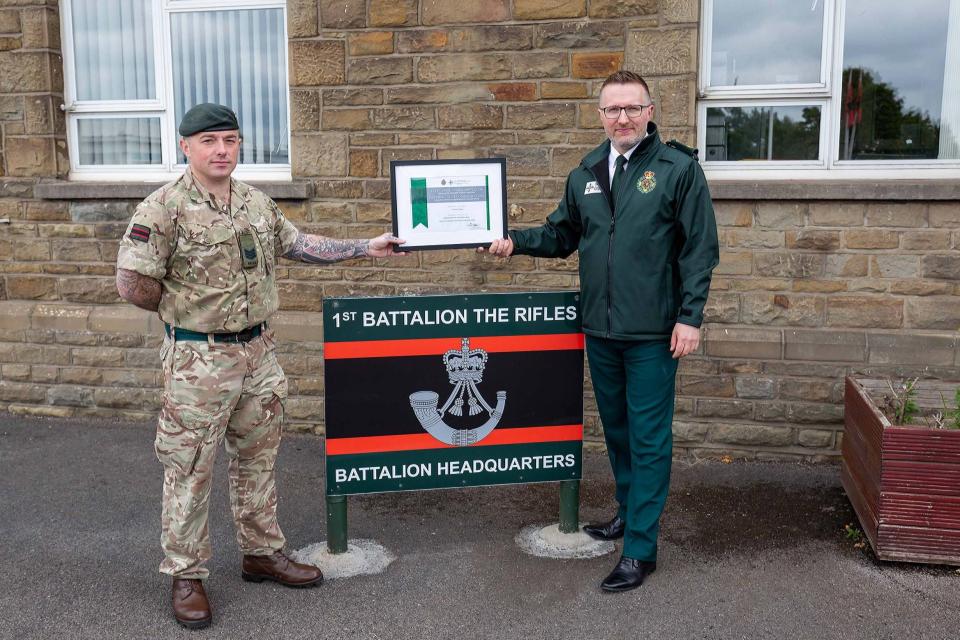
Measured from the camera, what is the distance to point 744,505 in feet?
16.4

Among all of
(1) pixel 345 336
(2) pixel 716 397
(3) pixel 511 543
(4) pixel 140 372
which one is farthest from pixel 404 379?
(4) pixel 140 372

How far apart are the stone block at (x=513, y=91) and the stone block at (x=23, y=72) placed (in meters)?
3.27

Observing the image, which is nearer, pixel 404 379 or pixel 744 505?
pixel 404 379

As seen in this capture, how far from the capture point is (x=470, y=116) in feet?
19.3

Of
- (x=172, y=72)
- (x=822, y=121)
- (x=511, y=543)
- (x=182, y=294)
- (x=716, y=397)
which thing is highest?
(x=172, y=72)

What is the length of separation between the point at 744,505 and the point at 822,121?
98.2 inches

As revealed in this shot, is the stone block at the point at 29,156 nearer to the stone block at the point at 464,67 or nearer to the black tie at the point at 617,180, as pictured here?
the stone block at the point at 464,67

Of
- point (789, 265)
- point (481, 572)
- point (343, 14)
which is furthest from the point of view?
point (343, 14)

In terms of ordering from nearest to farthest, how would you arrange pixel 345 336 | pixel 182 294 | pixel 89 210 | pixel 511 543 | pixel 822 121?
pixel 182 294, pixel 345 336, pixel 511 543, pixel 822 121, pixel 89 210

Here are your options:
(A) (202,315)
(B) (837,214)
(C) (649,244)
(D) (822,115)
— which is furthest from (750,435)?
(A) (202,315)

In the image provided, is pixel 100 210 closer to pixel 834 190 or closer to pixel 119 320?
pixel 119 320

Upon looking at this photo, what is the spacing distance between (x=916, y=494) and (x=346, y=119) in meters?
4.05

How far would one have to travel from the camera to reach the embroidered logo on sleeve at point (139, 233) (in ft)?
11.1

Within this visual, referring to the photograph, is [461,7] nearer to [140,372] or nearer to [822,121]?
[822,121]
